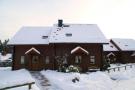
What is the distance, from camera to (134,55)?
53.7 metres

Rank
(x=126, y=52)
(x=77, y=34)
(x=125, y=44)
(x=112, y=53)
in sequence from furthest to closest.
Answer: (x=125, y=44) < (x=112, y=53) < (x=126, y=52) < (x=77, y=34)

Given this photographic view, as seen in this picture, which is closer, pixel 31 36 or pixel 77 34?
pixel 77 34

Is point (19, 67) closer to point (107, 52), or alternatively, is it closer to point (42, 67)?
point (42, 67)

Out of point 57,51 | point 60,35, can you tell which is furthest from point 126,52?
point 57,51

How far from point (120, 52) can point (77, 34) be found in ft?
77.6

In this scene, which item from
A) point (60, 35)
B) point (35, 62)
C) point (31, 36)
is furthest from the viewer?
point (31, 36)

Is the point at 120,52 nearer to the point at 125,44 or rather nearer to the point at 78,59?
the point at 125,44

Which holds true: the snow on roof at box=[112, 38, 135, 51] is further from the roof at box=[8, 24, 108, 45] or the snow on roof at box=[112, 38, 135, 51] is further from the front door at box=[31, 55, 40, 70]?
the front door at box=[31, 55, 40, 70]

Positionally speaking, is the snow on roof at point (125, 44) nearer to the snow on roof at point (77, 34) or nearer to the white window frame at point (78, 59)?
the snow on roof at point (77, 34)

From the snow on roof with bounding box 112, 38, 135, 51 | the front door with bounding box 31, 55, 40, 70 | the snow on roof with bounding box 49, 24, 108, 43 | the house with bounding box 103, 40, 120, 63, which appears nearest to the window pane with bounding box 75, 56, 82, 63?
the snow on roof with bounding box 49, 24, 108, 43

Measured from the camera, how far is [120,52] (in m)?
55.3

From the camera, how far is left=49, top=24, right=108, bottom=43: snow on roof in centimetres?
3312

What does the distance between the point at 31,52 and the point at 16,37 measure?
15.4ft

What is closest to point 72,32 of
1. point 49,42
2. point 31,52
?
point 49,42
